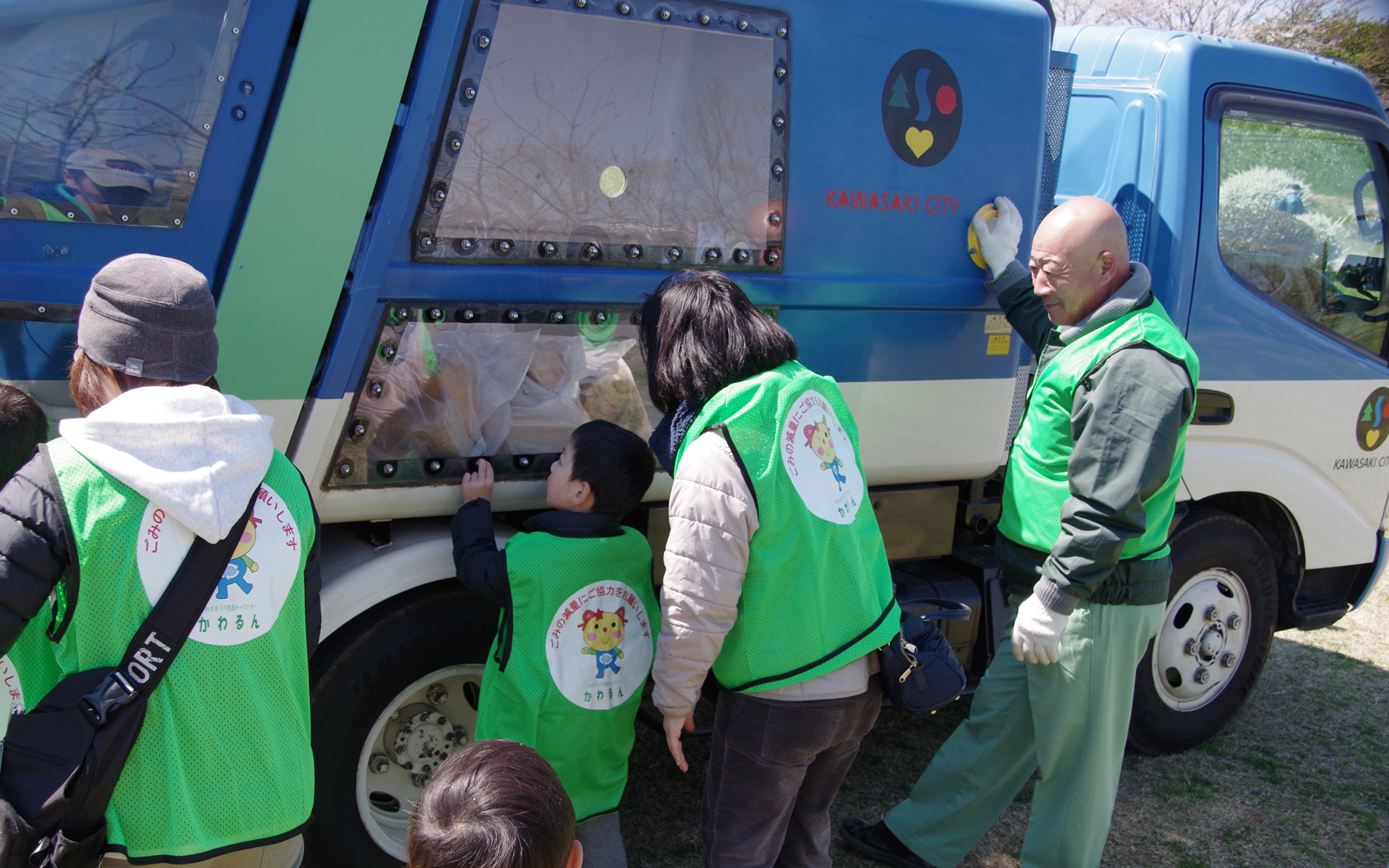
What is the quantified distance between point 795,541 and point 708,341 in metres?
0.44

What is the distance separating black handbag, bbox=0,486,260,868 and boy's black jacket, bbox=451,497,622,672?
0.78 m

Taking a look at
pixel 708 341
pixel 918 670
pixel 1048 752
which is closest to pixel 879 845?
pixel 1048 752

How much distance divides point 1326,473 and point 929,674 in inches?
97.5

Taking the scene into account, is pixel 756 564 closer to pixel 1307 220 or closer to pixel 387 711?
pixel 387 711

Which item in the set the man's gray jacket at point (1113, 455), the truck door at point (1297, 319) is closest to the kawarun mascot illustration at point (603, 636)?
the man's gray jacket at point (1113, 455)

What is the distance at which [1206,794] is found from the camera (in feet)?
12.0

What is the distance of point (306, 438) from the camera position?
7.30 feet

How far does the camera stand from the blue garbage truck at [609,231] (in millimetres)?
2053

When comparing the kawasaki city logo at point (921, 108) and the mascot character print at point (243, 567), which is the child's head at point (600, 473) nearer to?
the mascot character print at point (243, 567)

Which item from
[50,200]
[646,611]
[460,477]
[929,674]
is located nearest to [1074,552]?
[929,674]

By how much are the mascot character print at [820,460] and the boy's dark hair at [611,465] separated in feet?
1.51

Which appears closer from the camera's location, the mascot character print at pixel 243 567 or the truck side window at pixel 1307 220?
the mascot character print at pixel 243 567

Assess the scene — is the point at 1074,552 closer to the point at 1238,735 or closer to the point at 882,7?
the point at 882,7

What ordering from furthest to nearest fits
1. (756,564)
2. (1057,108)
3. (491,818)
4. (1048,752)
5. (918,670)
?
1. (1057,108)
2. (1048,752)
3. (918,670)
4. (756,564)
5. (491,818)
